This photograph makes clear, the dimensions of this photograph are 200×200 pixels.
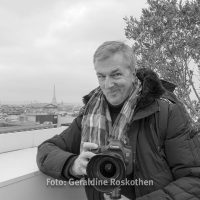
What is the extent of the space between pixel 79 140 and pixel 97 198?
0.36 meters

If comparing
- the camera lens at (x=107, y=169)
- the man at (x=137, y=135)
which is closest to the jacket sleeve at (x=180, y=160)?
the man at (x=137, y=135)

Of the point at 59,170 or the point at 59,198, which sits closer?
the point at 59,170

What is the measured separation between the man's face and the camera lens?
46 centimetres

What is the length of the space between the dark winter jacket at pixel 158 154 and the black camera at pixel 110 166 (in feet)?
0.57

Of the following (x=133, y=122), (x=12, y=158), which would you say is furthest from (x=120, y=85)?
(x=12, y=158)

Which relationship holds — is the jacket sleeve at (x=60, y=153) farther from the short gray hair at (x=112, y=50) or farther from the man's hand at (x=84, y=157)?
the short gray hair at (x=112, y=50)

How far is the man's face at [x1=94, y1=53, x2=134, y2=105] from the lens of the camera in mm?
1634

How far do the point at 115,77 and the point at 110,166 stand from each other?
1.71ft

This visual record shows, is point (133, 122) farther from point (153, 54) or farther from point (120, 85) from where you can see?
point (153, 54)

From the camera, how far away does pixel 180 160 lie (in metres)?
1.46

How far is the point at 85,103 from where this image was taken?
1.95 metres

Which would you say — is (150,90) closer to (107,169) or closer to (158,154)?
(158,154)

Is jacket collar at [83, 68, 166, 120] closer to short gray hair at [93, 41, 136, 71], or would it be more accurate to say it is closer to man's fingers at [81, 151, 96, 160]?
short gray hair at [93, 41, 136, 71]

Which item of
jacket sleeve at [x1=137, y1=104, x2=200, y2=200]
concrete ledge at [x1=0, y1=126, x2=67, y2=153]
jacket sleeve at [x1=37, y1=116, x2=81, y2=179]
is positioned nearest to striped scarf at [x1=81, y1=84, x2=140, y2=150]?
jacket sleeve at [x1=37, y1=116, x2=81, y2=179]
